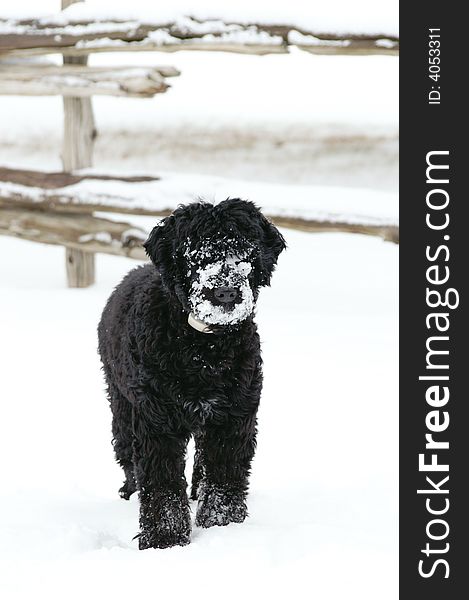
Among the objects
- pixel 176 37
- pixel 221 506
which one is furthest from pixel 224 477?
pixel 176 37

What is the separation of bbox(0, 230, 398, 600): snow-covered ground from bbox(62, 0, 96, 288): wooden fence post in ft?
0.95

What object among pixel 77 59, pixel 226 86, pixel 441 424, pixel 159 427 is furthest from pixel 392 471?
pixel 226 86

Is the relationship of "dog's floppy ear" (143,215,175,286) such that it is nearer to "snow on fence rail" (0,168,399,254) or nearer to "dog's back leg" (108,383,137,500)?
"dog's back leg" (108,383,137,500)

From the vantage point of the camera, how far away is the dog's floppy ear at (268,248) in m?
3.87

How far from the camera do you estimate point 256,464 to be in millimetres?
5137

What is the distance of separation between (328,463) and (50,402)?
85.6 inches

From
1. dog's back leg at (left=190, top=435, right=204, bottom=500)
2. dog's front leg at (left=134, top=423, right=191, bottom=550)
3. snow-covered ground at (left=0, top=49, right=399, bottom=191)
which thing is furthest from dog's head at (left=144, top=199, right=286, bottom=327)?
snow-covered ground at (left=0, top=49, right=399, bottom=191)

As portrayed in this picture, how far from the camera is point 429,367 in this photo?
405 centimetres

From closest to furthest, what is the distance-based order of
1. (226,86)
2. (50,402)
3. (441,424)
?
(441,424) < (50,402) < (226,86)

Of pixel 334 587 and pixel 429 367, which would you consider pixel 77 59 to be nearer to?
pixel 429 367

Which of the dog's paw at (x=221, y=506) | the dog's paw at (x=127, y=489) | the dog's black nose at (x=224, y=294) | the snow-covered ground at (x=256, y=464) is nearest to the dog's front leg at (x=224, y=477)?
the dog's paw at (x=221, y=506)

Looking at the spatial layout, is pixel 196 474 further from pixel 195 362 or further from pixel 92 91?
pixel 92 91

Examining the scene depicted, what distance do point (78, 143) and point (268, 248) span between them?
587 centimetres

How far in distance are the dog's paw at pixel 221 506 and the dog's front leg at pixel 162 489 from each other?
182 millimetres
